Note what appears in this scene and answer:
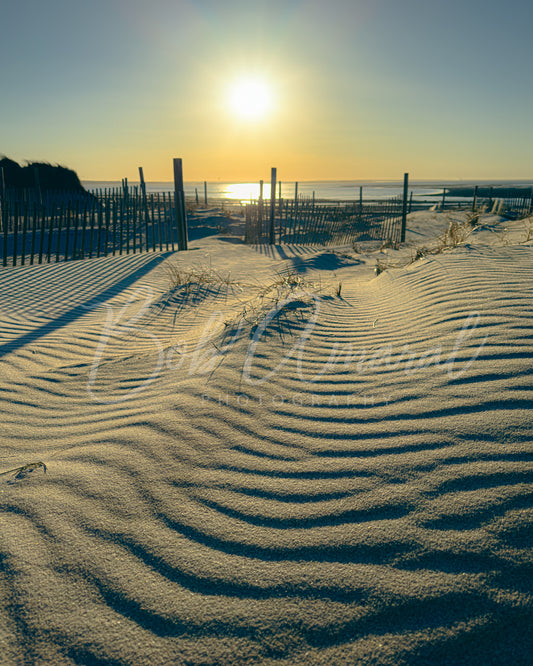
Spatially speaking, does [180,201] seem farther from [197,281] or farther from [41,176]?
[41,176]

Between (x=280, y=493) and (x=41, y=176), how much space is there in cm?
2166

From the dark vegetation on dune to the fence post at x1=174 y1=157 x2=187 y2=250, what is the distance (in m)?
9.47

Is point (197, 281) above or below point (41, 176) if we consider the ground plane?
below

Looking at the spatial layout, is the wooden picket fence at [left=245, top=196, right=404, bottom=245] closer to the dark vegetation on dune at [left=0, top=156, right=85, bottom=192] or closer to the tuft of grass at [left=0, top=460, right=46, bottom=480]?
the dark vegetation on dune at [left=0, top=156, right=85, bottom=192]

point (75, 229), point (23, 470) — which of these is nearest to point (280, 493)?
point (23, 470)

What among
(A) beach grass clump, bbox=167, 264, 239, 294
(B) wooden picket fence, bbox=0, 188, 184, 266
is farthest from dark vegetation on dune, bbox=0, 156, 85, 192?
(A) beach grass clump, bbox=167, 264, 239, 294

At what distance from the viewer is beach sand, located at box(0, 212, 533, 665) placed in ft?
4.42

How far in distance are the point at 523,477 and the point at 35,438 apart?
2.74 meters

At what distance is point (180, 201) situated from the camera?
425 inches

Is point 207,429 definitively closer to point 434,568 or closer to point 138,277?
point 434,568

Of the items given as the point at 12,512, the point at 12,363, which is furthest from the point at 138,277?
the point at 12,512

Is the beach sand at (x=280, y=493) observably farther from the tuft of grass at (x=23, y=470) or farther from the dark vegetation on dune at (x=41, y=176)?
the dark vegetation on dune at (x=41, y=176)

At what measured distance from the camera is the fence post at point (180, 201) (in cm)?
1058

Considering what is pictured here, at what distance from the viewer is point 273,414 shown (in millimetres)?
2637
